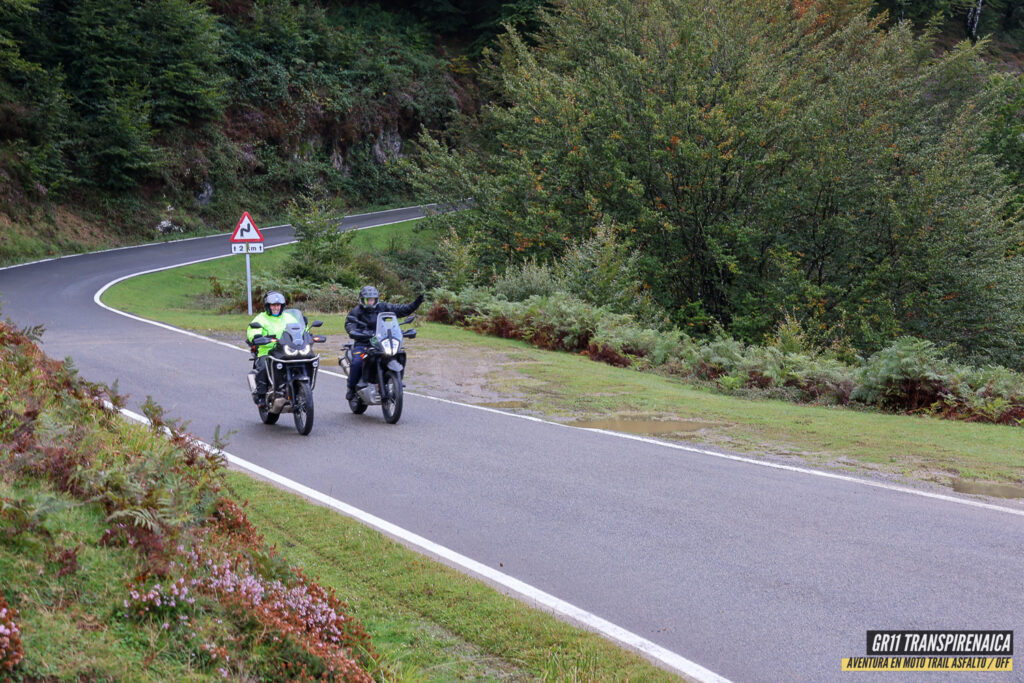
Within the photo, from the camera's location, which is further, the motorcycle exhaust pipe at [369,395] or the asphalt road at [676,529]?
the motorcycle exhaust pipe at [369,395]

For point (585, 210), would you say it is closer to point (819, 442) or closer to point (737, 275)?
point (737, 275)

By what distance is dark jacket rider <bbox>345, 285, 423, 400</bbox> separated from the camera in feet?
40.9

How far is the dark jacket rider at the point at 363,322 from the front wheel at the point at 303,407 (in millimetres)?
1131

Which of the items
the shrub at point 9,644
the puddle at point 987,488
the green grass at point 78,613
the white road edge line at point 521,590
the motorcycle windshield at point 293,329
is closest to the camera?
the shrub at point 9,644

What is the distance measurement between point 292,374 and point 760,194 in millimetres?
18536

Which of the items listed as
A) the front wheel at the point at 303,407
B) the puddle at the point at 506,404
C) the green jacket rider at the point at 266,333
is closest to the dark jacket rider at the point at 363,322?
the green jacket rider at the point at 266,333

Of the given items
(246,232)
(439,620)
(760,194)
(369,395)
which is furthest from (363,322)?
(760,194)

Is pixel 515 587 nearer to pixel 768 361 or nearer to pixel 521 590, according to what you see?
pixel 521 590

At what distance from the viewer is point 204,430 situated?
11664mm

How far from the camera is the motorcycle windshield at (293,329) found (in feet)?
38.0

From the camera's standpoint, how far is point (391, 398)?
12203 mm

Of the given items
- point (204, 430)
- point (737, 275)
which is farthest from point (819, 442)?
point (737, 275)

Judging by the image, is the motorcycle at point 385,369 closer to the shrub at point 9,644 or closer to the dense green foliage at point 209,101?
the shrub at point 9,644

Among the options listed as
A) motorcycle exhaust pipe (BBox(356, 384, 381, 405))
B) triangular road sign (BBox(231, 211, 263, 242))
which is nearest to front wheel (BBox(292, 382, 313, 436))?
motorcycle exhaust pipe (BBox(356, 384, 381, 405))
